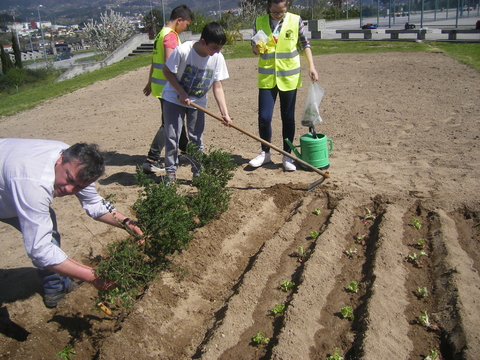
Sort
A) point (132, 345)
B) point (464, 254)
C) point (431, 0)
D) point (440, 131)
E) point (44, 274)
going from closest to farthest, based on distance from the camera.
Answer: point (132, 345) → point (44, 274) → point (464, 254) → point (440, 131) → point (431, 0)

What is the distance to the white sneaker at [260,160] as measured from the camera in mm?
6152

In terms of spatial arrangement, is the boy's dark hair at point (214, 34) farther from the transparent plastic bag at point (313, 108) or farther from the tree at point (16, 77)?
the tree at point (16, 77)

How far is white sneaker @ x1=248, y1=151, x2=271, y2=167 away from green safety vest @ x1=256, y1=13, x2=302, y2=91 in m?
0.92

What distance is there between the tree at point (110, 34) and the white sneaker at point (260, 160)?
72.0 ft

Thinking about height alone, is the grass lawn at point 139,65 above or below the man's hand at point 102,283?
above

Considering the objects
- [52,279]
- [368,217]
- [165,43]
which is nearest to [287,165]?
[368,217]

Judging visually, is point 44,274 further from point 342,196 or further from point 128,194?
point 342,196

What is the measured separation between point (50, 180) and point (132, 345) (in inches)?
51.9

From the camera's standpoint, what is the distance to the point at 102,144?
7.82 m

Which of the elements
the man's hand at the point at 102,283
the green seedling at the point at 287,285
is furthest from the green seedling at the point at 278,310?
the man's hand at the point at 102,283

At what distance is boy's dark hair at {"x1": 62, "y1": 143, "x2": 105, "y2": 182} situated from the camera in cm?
282

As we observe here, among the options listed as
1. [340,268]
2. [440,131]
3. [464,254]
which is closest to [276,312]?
[340,268]

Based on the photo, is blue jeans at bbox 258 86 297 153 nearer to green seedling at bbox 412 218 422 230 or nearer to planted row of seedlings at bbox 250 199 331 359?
planted row of seedlings at bbox 250 199 331 359

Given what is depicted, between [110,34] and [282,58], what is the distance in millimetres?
23452
